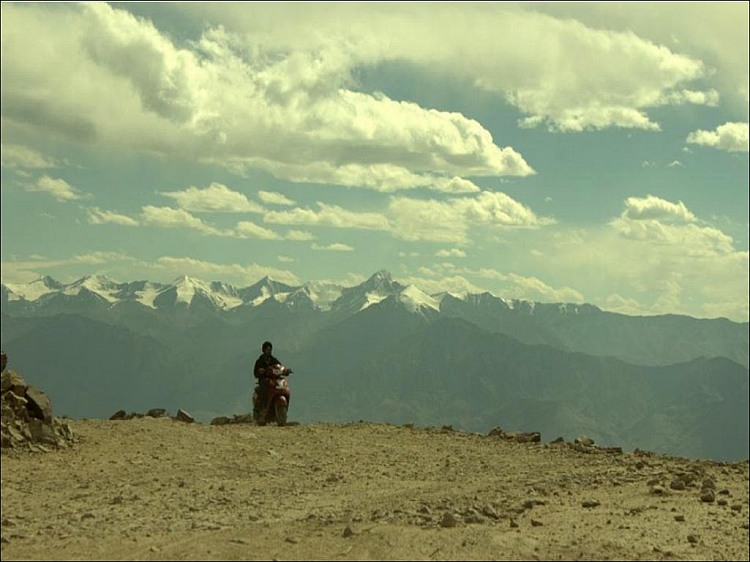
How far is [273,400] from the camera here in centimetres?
2783

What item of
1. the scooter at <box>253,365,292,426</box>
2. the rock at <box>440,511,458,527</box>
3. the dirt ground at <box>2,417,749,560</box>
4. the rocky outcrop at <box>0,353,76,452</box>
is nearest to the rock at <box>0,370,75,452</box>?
the rocky outcrop at <box>0,353,76,452</box>

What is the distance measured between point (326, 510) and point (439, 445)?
10141mm

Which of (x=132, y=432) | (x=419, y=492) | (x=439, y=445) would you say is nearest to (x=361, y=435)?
(x=439, y=445)

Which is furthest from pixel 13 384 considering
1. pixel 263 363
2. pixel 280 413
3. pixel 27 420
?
pixel 280 413

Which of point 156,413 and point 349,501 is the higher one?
point 349,501

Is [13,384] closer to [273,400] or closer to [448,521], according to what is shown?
[273,400]

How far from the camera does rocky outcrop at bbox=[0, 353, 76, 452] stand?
748 inches

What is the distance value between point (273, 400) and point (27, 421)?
940 centimetres

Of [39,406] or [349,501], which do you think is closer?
[349,501]

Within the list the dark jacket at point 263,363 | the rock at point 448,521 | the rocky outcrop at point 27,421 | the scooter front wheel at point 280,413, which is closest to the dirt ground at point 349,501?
the rock at point 448,521

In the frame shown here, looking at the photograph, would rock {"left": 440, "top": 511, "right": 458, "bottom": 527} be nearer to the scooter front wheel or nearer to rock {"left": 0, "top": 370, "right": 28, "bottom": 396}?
rock {"left": 0, "top": 370, "right": 28, "bottom": 396}

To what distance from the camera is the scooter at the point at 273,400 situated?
27.8 m

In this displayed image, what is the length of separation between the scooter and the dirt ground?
12.6 feet

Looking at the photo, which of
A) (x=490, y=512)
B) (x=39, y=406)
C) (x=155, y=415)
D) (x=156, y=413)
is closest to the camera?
(x=490, y=512)
